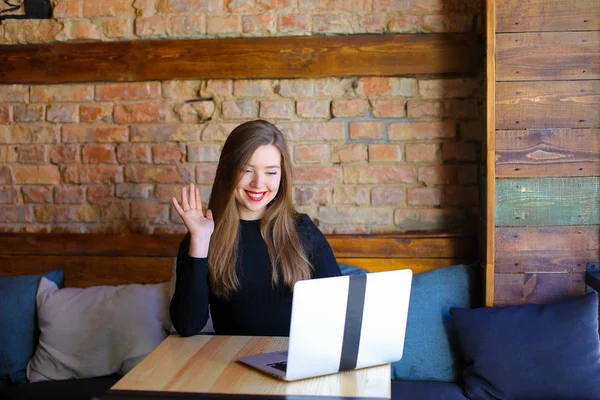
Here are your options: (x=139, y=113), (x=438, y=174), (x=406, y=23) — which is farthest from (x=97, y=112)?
(x=438, y=174)

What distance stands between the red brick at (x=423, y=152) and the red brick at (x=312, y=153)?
37 cm

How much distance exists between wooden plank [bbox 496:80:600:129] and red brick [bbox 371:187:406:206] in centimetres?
54

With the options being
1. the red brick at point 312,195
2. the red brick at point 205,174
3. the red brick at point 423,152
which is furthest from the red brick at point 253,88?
the red brick at point 423,152

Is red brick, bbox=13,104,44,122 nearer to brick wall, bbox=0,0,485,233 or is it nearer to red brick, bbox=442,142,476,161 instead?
brick wall, bbox=0,0,485,233

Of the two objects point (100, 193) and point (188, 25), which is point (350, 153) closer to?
point (188, 25)

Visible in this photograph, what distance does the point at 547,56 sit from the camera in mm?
2490

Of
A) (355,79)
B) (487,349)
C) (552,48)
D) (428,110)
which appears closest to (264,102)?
(355,79)

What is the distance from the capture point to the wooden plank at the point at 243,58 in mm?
2781

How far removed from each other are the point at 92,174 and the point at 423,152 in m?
1.56

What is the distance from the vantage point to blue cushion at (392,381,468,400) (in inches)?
90.4

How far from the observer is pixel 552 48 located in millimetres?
2490

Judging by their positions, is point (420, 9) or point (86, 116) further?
point (86, 116)

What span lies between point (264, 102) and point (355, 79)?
0.43 meters

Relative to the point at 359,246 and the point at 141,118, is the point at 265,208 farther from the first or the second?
the point at 141,118
